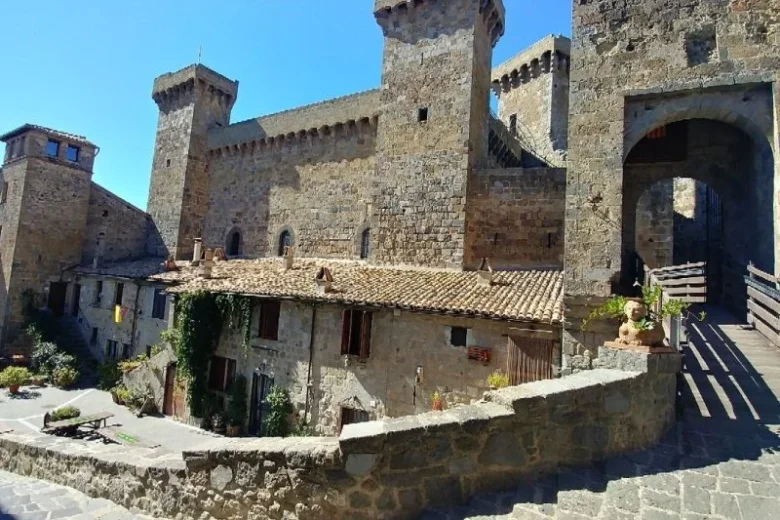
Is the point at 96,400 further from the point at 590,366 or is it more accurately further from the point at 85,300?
the point at 590,366

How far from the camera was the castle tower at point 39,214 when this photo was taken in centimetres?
2391

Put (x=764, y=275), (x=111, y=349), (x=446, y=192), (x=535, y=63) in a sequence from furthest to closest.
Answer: (x=535, y=63) → (x=111, y=349) → (x=446, y=192) → (x=764, y=275)

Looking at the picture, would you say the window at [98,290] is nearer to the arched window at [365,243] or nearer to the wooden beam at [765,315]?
the arched window at [365,243]

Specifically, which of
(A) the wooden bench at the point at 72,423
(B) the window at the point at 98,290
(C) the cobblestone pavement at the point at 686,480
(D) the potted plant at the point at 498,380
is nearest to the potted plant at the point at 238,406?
(A) the wooden bench at the point at 72,423

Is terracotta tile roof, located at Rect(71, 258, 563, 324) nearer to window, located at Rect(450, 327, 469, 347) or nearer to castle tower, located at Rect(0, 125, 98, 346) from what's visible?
window, located at Rect(450, 327, 469, 347)

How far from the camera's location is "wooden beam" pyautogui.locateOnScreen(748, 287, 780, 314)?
308 inches

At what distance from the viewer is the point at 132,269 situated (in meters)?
22.5

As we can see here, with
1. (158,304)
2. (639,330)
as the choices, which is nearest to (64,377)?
(158,304)

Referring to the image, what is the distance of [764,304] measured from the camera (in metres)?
8.64

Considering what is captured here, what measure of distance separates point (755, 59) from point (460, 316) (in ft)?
25.0

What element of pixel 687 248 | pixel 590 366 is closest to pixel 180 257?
pixel 590 366

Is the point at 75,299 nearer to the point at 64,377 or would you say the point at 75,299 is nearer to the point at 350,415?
the point at 64,377

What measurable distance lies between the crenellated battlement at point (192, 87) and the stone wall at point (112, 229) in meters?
6.51

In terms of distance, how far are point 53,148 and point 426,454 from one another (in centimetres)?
2952
